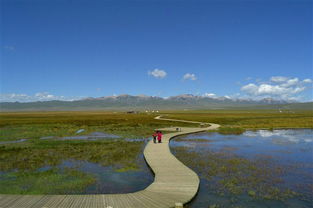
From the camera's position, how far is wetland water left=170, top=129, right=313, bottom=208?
40.3ft

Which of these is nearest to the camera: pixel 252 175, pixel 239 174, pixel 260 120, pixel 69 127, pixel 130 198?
pixel 130 198

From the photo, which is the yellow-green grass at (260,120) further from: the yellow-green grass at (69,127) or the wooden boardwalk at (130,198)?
the wooden boardwalk at (130,198)

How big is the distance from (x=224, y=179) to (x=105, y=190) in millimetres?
8025

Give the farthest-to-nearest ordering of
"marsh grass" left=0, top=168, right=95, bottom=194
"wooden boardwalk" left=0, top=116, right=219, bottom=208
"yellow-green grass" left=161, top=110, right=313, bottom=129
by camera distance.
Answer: "yellow-green grass" left=161, top=110, right=313, bottom=129 → "marsh grass" left=0, top=168, right=95, bottom=194 → "wooden boardwalk" left=0, top=116, right=219, bottom=208

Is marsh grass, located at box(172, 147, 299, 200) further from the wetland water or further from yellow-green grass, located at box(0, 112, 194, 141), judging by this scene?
yellow-green grass, located at box(0, 112, 194, 141)

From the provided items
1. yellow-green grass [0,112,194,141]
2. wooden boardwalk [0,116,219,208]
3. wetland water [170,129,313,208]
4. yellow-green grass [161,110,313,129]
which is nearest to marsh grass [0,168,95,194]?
wooden boardwalk [0,116,219,208]

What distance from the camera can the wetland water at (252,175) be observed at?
12.3 m

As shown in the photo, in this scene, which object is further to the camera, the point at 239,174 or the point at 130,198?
the point at 239,174

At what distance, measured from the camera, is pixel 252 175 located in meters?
16.5

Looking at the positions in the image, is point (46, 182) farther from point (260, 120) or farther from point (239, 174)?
point (260, 120)

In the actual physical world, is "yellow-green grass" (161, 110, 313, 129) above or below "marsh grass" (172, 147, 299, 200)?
above

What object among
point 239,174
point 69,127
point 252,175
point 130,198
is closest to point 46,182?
point 130,198

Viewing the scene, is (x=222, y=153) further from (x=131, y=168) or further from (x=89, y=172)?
(x=89, y=172)

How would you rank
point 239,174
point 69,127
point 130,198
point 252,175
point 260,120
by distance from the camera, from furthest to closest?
1. point 260,120
2. point 69,127
3. point 239,174
4. point 252,175
5. point 130,198
